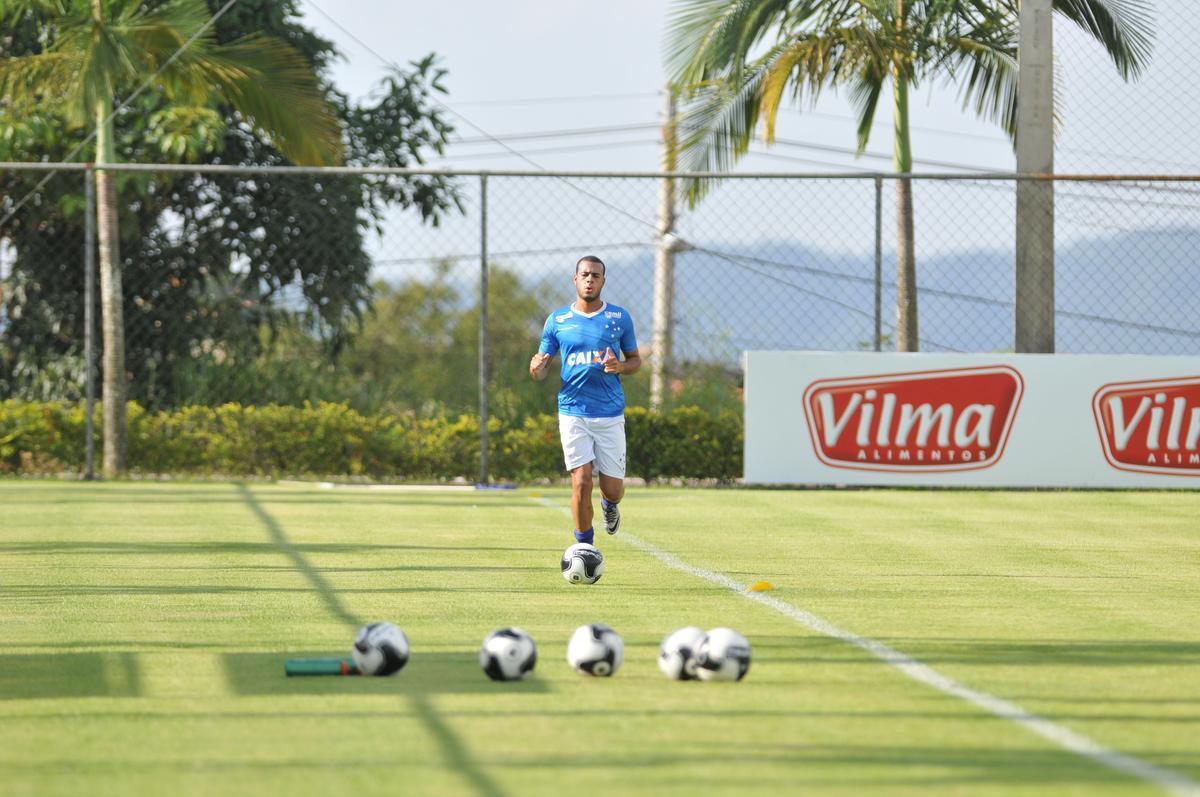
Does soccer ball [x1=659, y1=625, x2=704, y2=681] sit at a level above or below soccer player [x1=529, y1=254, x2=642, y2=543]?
below

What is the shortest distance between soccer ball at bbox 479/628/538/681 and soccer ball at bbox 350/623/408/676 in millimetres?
328

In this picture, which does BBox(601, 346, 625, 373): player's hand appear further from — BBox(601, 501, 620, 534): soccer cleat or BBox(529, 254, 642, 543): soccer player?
BBox(601, 501, 620, 534): soccer cleat

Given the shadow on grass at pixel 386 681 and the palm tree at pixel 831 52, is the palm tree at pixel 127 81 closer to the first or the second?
the palm tree at pixel 831 52

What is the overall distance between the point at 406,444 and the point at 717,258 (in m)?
4.38

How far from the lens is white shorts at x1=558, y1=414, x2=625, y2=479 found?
10.2 meters

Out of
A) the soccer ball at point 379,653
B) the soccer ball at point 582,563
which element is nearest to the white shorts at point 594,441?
the soccer ball at point 582,563

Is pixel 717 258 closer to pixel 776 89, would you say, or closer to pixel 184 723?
pixel 776 89

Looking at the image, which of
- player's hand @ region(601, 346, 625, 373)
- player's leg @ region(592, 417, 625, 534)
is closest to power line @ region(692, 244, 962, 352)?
player's leg @ region(592, 417, 625, 534)

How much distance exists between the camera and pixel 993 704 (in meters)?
5.79

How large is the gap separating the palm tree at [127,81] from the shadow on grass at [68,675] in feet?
37.2

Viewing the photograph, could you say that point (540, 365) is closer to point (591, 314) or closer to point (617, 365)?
point (617, 365)

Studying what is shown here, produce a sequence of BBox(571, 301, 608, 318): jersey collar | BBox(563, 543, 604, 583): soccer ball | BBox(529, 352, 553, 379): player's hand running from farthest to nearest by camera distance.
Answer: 1. BBox(571, 301, 608, 318): jersey collar
2. BBox(529, 352, 553, 379): player's hand
3. BBox(563, 543, 604, 583): soccer ball

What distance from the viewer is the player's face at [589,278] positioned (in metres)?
10.2

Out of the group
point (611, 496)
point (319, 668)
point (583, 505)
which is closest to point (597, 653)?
point (319, 668)
